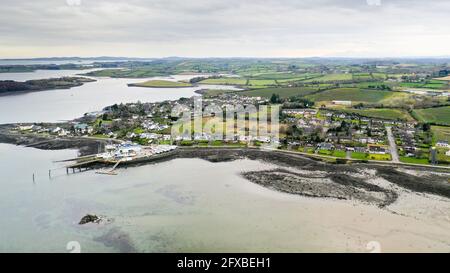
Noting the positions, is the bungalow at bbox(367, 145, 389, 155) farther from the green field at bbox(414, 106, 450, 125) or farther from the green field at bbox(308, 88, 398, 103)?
the green field at bbox(308, 88, 398, 103)

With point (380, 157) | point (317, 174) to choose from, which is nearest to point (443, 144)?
point (380, 157)

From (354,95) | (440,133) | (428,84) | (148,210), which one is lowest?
(148,210)

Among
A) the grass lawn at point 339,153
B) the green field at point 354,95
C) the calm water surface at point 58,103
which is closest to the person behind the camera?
the grass lawn at point 339,153

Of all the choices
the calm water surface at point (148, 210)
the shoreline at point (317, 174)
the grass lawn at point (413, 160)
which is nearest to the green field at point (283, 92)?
the shoreline at point (317, 174)

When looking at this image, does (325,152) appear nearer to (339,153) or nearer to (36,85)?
(339,153)

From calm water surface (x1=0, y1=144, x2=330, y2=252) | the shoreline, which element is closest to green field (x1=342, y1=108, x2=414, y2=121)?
the shoreline

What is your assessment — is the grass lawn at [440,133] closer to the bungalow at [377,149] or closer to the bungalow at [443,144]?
the bungalow at [443,144]
